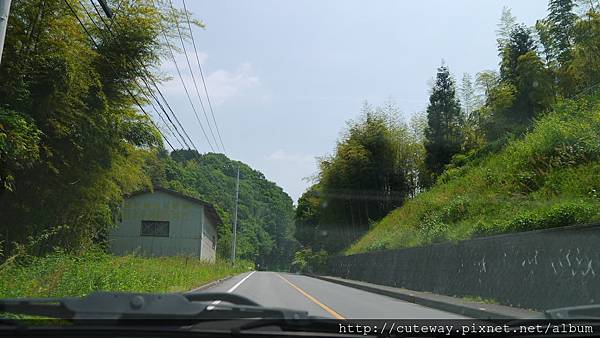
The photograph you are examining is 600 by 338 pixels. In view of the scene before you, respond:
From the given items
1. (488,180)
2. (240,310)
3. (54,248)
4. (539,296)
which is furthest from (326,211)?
(240,310)

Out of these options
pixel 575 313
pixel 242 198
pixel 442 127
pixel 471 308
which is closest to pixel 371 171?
pixel 442 127

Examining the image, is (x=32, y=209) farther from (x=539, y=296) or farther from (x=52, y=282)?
(x=539, y=296)

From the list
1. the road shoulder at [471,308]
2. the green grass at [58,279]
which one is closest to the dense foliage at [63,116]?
the green grass at [58,279]

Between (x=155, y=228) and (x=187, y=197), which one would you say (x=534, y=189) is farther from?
(x=155, y=228)

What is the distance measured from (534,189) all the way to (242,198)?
38.1 m

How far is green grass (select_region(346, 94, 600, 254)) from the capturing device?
41.0 feet

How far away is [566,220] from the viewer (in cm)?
1128

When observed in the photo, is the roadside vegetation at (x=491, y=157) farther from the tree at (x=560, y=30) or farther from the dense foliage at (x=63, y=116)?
the dense foliage at (x=63, y=116)

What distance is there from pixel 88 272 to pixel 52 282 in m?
1.87

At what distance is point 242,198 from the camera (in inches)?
2057

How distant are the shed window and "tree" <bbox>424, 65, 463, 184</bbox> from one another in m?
18.8

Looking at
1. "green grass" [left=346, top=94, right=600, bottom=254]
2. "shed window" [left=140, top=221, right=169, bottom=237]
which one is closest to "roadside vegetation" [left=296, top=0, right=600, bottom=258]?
"green grass" [left=346, top=94, right=600, bottom=254]

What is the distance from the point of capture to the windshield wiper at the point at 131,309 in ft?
11.6

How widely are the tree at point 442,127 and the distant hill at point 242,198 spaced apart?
12.9m
